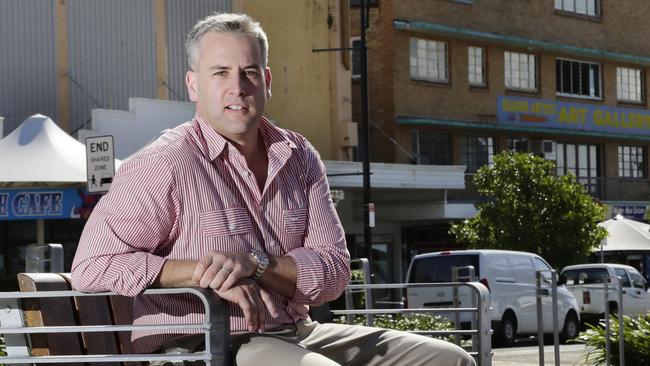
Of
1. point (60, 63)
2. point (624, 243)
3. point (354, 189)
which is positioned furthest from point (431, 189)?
point (60, 63)

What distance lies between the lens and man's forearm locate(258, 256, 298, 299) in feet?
14.1

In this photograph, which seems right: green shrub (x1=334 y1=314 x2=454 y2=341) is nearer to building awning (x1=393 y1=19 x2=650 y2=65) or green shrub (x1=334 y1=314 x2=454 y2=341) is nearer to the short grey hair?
the short grey hair

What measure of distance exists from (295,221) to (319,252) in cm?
12

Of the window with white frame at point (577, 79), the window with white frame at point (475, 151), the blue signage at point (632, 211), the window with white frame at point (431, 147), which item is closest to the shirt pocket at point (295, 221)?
the window with white frame at point (431, 147)

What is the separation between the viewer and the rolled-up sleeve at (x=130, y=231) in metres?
4.07

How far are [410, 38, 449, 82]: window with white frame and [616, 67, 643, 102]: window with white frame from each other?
1017 centimetres

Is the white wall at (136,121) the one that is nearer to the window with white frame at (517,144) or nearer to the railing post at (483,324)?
the window with white frame at (517,144)

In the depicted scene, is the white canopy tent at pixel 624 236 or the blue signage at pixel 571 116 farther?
the blue signage at pixel 571 116

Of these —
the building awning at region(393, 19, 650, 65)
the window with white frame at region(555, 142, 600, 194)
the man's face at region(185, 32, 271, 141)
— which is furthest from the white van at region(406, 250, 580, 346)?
the window with white frame at region(555, 142, 600, 194)

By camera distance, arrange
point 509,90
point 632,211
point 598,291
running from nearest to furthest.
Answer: point 598,291 < point 509,90 < point 632,211

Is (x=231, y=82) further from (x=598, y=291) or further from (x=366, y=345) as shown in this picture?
(x=598, y=291)

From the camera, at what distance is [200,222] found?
4.29m

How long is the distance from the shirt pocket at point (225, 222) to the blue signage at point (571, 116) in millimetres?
43887

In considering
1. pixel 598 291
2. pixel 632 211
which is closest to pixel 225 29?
pixel 598 291
